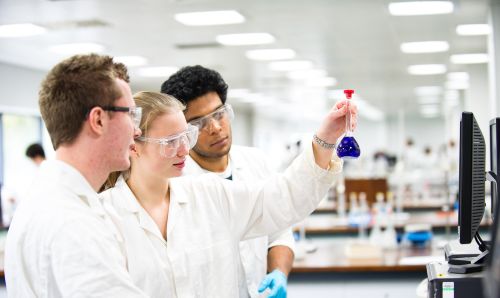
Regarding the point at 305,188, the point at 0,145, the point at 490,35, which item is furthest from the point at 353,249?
the point at 0,145

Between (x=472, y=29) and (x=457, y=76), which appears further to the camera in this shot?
(x=457, y=76)

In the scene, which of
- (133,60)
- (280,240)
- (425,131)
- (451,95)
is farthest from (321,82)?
(425,131)

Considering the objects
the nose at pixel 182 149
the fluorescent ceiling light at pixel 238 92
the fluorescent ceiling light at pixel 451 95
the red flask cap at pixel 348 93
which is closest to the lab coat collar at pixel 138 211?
the nose at pixel 182 149

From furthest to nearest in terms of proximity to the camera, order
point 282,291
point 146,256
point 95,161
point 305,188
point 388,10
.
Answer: point 388,10 < point 282,291 < point 305,188 < point 146,256 < point 95,161

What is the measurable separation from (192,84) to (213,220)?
0.66 metres

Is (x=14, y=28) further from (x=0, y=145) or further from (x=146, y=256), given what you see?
(x=146, y=256)

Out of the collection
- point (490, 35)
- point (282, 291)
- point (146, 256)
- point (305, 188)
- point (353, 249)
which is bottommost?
point (353, 249)

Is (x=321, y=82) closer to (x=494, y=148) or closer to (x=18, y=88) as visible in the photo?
(x=18, y=88)

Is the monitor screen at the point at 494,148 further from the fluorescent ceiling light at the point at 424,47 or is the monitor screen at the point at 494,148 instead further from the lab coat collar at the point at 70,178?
the fluorescent ceiling light at the point at 424,47

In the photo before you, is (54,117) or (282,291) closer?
(54,117)

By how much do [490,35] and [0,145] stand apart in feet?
25.1

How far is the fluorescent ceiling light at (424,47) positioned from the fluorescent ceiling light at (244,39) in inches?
79.1

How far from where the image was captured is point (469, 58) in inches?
378

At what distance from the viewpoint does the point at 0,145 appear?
9984 millimetres
